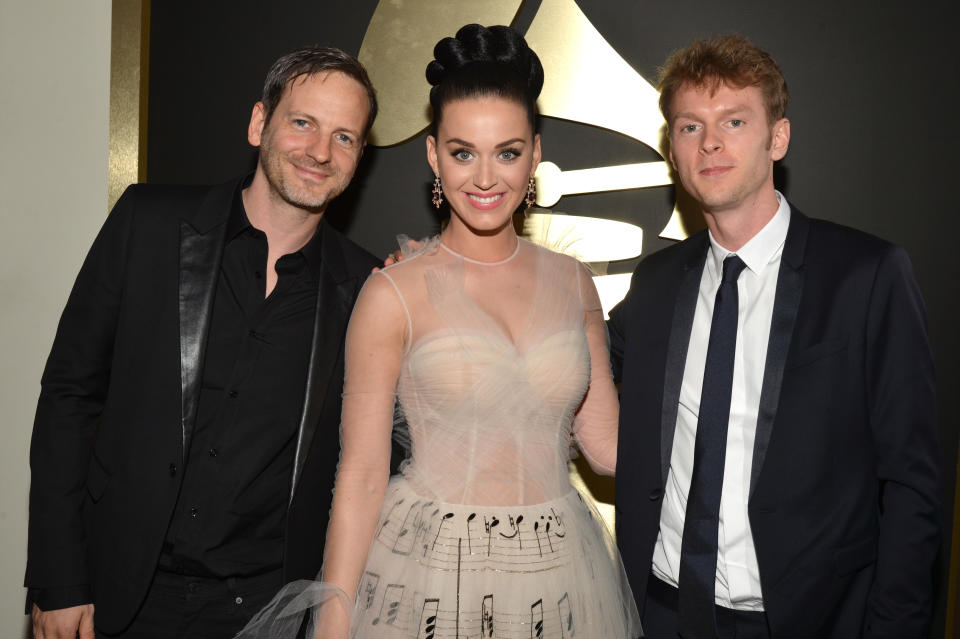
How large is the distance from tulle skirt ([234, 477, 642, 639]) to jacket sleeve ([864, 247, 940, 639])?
2.01 ft

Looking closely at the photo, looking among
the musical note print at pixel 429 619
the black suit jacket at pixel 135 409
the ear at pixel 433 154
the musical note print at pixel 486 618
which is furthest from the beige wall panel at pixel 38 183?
the musical note print at pixel 486 618

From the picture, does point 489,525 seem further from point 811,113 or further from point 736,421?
point 811,113

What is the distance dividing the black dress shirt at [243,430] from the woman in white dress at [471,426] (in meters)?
0.22

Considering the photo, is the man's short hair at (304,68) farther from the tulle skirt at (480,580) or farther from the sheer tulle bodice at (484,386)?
the tulle skirt at (480,580)

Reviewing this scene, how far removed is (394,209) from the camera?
2.85 m

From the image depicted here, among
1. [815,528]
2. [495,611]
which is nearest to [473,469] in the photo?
[495,611]

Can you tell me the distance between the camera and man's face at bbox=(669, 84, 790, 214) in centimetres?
198

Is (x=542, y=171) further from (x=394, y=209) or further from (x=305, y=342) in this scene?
(x=305, y=342)

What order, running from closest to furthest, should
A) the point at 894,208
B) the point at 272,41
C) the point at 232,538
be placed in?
the point at 232,538 < the point at 894,208 < the point at 272,41

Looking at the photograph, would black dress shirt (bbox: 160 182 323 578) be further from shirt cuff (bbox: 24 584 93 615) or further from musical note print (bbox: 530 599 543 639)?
musical note print (bbox: 530 599 543 639)

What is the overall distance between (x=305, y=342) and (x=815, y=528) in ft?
4.52

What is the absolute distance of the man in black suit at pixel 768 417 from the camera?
1.79m

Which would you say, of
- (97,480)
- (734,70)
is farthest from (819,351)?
(97,480)

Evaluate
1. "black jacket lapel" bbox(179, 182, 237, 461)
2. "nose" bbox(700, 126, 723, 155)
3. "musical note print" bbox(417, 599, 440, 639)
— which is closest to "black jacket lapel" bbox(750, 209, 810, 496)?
"nose" bbox(700, 126, 723, 155)
